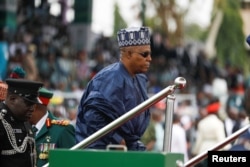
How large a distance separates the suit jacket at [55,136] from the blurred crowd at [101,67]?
8.46 m

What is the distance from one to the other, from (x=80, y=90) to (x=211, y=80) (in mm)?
10199

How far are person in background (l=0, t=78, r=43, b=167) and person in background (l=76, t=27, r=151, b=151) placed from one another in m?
0.58

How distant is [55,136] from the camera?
11.9 m

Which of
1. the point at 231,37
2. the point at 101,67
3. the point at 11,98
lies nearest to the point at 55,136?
the point at 11,98

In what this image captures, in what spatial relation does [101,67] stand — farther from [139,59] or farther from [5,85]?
[139,59]

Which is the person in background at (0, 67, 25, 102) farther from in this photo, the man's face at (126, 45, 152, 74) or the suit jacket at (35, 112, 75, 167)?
the man's face at (126, 45, 152, 74)

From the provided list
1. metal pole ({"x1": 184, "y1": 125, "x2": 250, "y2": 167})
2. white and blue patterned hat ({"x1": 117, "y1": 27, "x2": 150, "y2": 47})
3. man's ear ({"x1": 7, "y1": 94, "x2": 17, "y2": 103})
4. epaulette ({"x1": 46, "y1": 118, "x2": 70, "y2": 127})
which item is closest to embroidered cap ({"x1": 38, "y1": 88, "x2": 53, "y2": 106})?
epaulette ({"x1": 46, "y1": 118, "x2": 70, "y2": 127})

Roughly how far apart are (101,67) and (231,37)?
35136 millimetres

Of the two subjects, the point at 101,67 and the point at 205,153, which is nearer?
the point at 205,153

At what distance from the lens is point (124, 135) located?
1096 cm

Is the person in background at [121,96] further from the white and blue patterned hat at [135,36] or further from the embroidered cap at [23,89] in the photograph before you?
the embroidered cap at [23,89]

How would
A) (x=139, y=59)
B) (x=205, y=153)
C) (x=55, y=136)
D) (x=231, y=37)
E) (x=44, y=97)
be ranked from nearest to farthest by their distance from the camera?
(x=205, y=153)
(x=139, y=59)
(x=55, y=136)
(x=44, y=97)
(x=231, y=37)

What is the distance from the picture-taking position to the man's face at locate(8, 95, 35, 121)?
34.4 feet

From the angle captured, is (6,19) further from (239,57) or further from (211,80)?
(239,57)
